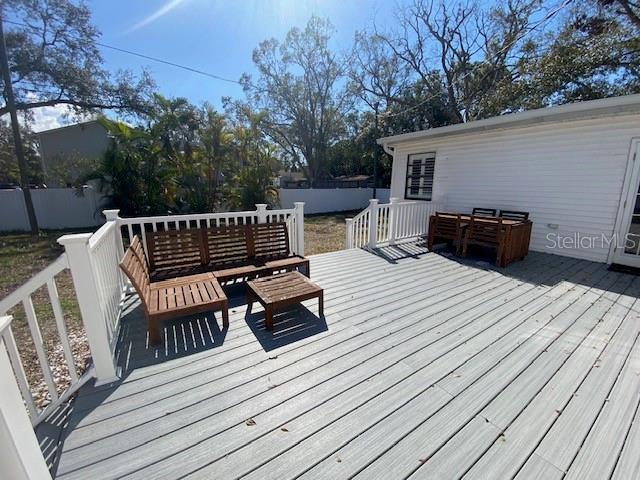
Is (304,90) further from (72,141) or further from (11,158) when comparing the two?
(11,158)

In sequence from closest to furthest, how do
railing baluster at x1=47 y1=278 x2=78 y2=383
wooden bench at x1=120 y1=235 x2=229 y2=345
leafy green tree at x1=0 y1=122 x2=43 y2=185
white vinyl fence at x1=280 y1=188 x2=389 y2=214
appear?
railing baluster at x1=47 y1=278 x2=78 y2=383 < wooden bench at x1=120 y1=235 x2=229 y2=345 < white vinyl fence at x1=280 y1=188 x2=389 y2=214 < leafy green tree at x1=0 y1=122 x2=43 y2=185

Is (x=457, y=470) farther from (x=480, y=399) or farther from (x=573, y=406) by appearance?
(x=573, y=406)

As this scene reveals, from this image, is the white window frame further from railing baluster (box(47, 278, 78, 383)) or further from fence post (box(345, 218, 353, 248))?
railing baluster (box(47, 278, 78, 383))

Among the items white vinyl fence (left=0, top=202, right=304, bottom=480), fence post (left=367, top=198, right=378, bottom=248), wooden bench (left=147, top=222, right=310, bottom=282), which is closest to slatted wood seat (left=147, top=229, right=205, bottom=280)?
wooden bench (left=147, top=222, right=310, bottom=282)

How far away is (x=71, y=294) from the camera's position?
4.43 metres

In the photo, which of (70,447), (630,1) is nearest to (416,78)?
(630,1)

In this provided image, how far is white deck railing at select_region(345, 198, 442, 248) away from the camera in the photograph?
5.79 m

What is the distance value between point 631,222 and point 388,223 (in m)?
4.04

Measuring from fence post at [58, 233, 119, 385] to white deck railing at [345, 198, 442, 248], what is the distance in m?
4.51

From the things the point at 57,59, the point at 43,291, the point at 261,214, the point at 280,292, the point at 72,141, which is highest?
the point at 57,59

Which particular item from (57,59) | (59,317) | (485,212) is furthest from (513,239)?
(57,59)

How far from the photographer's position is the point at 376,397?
1.97 meters

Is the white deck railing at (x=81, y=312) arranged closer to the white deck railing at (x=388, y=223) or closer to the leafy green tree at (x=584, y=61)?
the white deck railing at (x=388, y=223)

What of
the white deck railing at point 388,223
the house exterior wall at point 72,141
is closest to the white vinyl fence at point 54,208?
the house exterior wall at point 72,141
